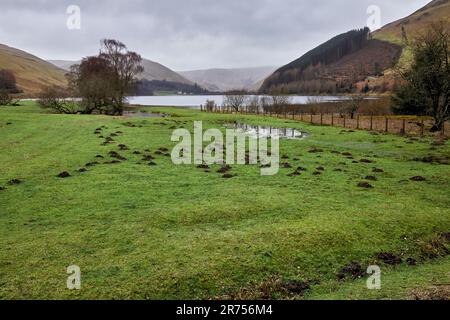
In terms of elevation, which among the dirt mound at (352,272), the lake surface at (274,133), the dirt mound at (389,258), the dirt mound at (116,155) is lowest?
the dirt mound at (352,272)

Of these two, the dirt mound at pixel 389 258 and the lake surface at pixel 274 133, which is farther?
the lake surface at pixel 274 133

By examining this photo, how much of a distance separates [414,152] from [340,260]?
886 inches

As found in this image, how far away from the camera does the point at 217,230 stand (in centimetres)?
1355

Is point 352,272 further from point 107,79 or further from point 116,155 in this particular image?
point 107,79

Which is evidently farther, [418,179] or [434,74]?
[434,74]

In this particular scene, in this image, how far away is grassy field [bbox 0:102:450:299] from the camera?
9.95 metres

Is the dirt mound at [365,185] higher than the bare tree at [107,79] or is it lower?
lower

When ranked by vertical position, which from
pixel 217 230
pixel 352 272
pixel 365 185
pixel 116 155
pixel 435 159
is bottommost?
pixel 352 272

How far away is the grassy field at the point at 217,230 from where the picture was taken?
392 inches

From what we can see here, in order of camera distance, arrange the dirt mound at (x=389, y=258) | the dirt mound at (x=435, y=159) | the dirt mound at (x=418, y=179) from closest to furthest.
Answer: the dirt mound at (x=389, y=258)
the dirt mound at (x=418, y=179)
the dirt mound at (x=435, y=159)

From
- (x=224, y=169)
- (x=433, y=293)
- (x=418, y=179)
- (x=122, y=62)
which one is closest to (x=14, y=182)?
(x=224, y=169)

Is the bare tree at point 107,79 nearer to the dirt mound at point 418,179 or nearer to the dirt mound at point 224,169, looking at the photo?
the dirt mound at point 224,169

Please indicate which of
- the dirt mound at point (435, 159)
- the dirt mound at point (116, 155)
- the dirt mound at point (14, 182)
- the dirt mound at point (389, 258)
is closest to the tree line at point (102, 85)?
the dirt mound at point (116, 155)
